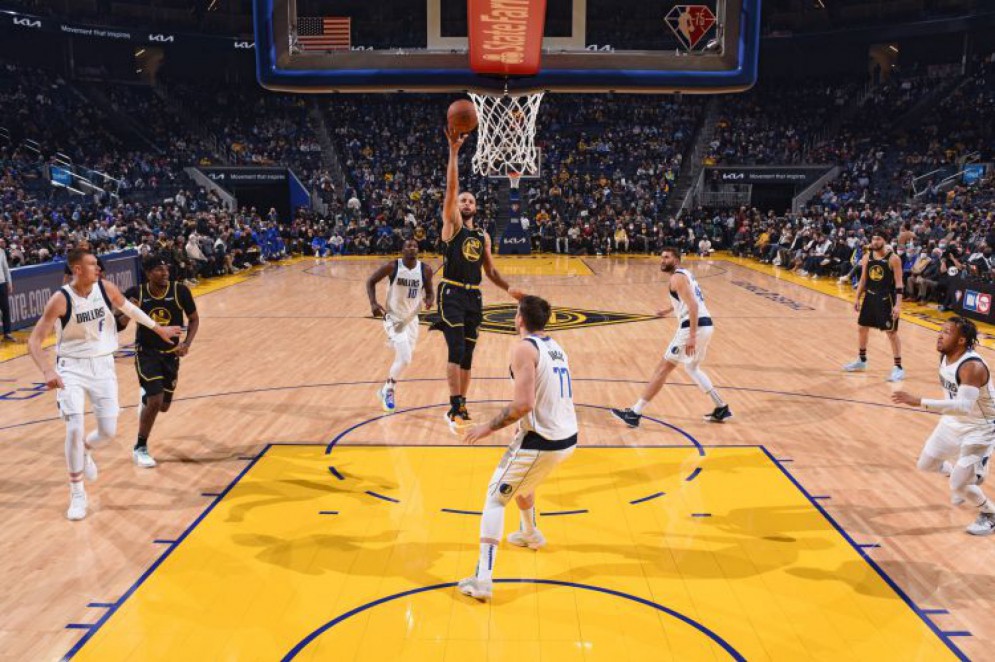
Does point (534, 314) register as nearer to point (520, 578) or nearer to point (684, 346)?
point (520, 578)

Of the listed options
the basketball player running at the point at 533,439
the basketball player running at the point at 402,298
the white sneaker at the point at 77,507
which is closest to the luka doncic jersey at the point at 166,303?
the white sneaker at the point at 77,507

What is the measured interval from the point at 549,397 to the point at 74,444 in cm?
353

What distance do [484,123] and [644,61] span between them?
398 centimetres

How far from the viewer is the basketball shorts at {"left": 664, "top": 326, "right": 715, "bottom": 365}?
7.57 meters

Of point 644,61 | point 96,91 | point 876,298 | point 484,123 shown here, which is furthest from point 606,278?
point 96,91

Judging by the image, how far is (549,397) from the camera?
4457 millimetres

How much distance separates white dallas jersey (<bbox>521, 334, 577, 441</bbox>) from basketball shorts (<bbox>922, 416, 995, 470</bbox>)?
9.66 ft

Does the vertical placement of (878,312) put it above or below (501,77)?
below

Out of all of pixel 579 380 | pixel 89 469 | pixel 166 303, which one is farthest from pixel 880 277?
pixel 89 469

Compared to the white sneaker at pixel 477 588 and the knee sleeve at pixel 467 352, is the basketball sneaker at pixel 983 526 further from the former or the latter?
the knee sleeve at pixel 467 352

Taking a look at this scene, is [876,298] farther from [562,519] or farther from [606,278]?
[606,278]

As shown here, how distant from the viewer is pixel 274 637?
4160 millimetres

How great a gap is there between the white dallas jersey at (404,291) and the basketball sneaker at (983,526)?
520 cm

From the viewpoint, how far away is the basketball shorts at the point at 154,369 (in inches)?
254
